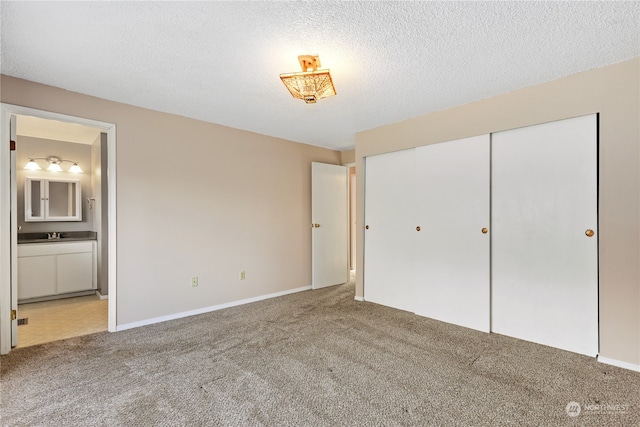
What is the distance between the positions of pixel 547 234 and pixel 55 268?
5851mm

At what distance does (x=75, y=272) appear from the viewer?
420 cm

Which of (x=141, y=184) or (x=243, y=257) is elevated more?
(x=141, y=184)

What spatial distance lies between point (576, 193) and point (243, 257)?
3566 millimetres

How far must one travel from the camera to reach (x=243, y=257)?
12.9 feet

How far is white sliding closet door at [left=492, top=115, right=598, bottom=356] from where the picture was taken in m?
2.41

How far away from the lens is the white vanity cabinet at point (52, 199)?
14.1 ft

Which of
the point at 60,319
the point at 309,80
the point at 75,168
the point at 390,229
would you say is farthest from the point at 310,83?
the point at 75,168

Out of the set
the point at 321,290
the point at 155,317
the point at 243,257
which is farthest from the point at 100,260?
the point at 321,290

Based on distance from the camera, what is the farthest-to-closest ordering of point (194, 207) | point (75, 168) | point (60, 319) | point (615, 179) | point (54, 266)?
point (75, 168) → point (54, 266) → point (194, 207) → point (60, 319) → point (615, 179)

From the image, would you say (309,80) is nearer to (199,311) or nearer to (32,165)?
(199,311)

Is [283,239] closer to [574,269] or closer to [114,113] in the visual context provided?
[114,113]

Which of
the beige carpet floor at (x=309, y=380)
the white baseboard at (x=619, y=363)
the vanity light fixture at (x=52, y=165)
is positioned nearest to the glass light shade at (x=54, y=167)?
the vanity light fixture at (x=52, y=165)

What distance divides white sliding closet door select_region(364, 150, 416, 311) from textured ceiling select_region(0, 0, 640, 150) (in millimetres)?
1025

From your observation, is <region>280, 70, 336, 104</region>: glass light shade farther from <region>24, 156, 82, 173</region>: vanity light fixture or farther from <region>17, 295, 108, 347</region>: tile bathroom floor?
<region>24, 156, 82, 173</region>: vanity light fixture
